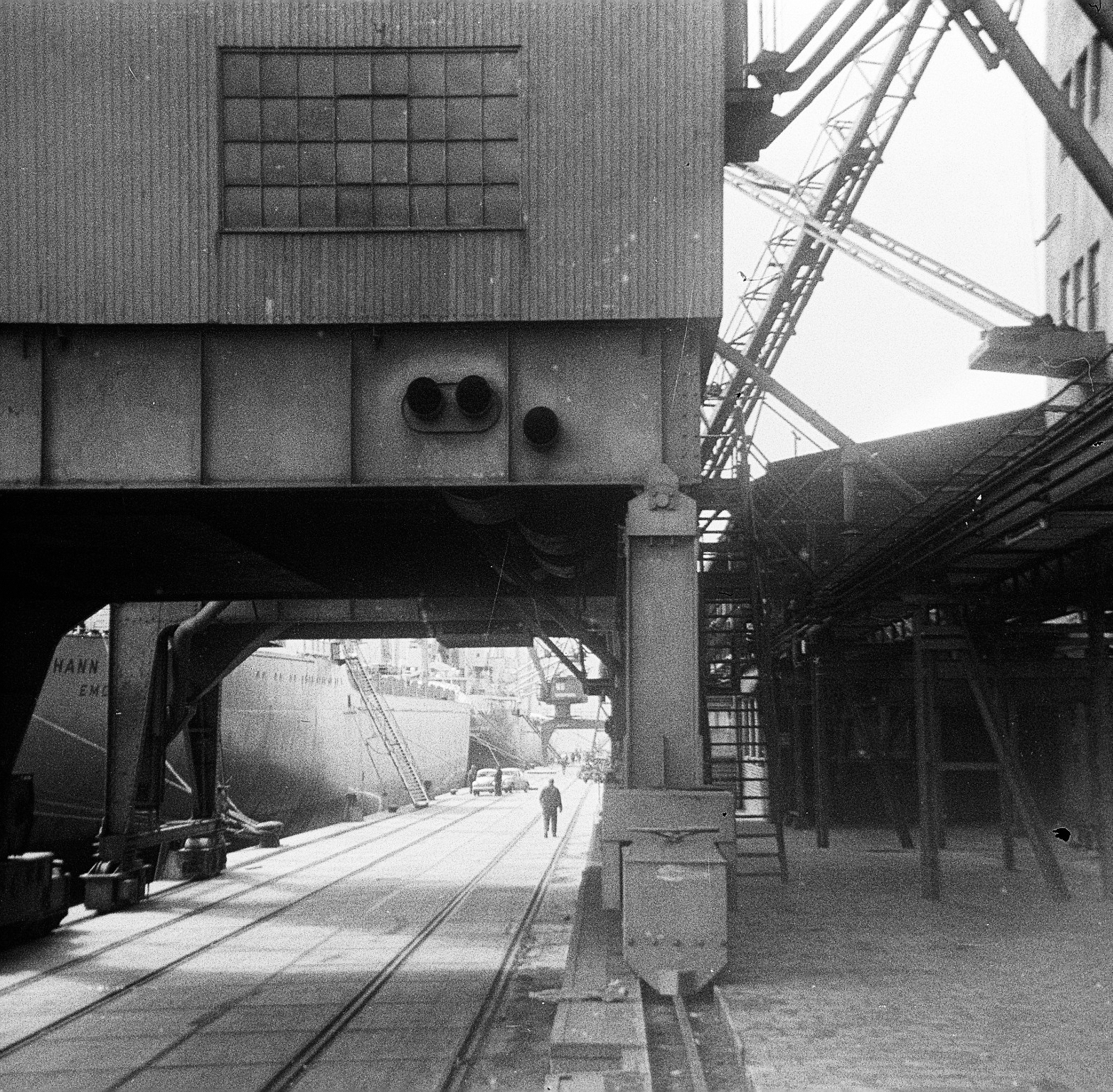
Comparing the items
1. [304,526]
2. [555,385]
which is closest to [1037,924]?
[555,385]

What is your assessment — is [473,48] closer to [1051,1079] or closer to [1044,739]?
[1051,1079]

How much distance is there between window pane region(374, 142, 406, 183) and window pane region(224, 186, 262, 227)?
1.28 m

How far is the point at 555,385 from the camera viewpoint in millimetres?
14977

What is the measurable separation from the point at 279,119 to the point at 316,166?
61cm

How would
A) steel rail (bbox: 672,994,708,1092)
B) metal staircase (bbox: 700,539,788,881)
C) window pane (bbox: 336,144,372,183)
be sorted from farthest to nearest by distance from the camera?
1. metal staircase (bbox: 700,539,788,881)
2. window pane (bbox: 336,144,372,183)
3. steel rail (bbox: 672,994,708,1092)

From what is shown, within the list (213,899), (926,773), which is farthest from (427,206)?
(213,899)

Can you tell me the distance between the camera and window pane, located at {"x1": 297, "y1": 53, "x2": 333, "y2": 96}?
48.9 feet

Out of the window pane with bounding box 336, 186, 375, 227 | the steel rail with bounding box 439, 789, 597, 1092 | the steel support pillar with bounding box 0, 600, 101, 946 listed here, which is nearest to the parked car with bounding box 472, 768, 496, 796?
the steel rail with bounding box 439, 789, 597, 1092

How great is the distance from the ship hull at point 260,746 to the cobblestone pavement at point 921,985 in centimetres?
1998

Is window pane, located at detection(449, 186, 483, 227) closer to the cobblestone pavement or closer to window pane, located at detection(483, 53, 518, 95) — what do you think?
window pane, located at detection(483, 53, 518, 95)

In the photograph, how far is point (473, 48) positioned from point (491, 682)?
401ft

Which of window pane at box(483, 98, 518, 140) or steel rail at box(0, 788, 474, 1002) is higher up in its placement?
window pane at box(483, 98, 518, 140)

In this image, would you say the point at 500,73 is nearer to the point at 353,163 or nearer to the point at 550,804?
the point at 353,163

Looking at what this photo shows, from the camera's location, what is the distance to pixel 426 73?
A: 14.9m
